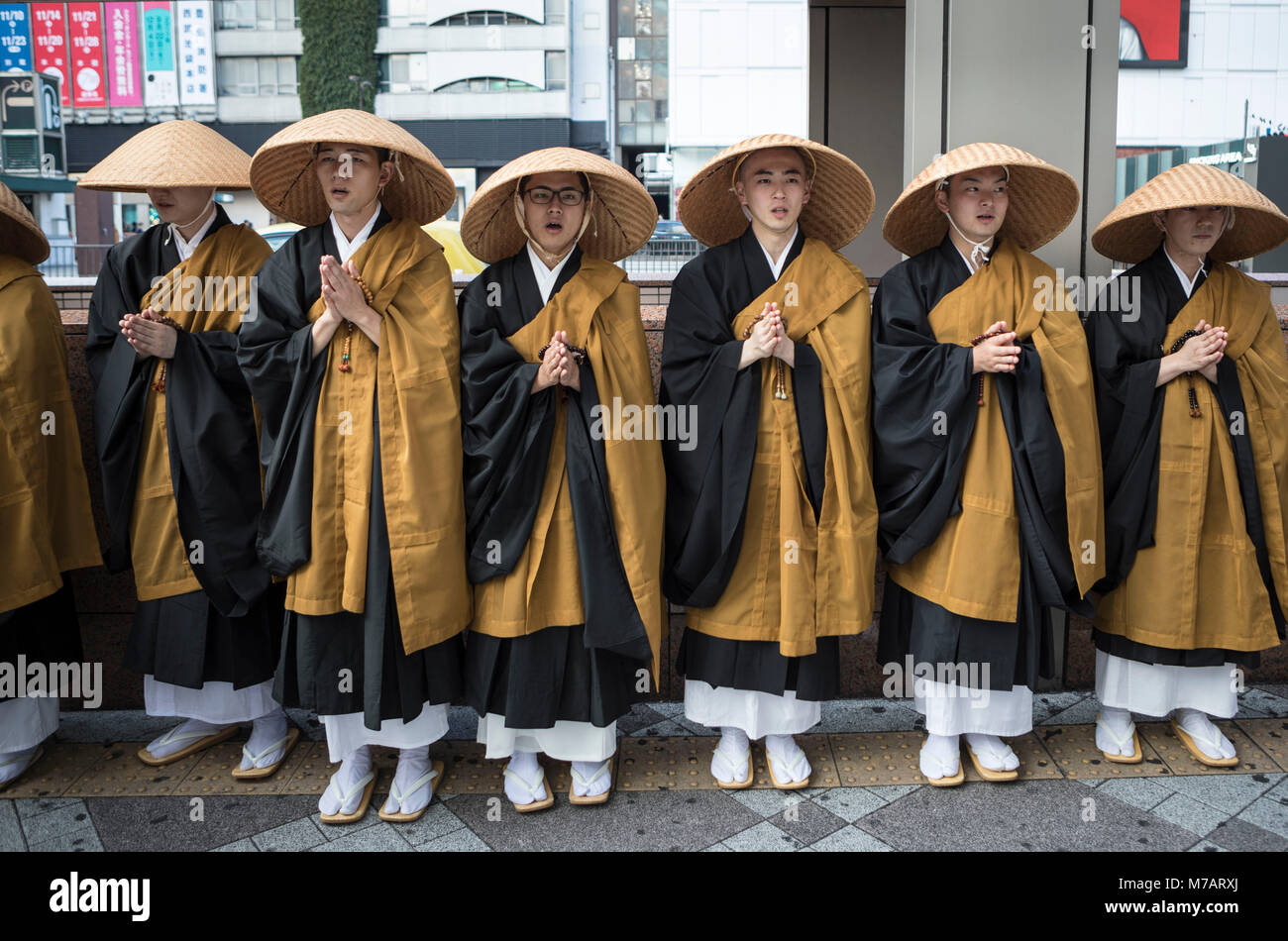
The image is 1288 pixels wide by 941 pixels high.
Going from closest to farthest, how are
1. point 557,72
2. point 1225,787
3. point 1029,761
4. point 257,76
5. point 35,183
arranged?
point 1225,787 < point 1029,761 < point 35,183 < point 557,72 < point 257,76

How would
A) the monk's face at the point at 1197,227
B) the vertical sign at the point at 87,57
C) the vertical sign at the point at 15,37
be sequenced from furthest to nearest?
the vertical sign at the point at 87,57 < the vertical sign at the point at 15,37 < the monk's face at the point at 1197,227

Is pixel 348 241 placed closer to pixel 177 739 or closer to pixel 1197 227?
pixel 177 739

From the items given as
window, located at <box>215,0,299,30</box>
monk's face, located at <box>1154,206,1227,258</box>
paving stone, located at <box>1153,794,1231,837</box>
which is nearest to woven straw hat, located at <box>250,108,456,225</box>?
monk's face, located at <box>1154,206,1227,258</box>

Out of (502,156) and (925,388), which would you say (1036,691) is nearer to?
(925,388)

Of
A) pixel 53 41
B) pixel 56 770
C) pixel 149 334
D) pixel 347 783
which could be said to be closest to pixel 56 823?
pixel 56 770

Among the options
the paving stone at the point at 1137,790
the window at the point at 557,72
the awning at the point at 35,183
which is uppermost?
the window at the point at 557,72

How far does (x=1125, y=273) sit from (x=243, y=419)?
11.4 ft

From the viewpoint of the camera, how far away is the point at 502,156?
14320 mm

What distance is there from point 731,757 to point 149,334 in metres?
2.65

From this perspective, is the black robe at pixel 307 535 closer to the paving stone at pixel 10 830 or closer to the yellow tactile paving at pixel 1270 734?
the paving stone at pixel 10 830

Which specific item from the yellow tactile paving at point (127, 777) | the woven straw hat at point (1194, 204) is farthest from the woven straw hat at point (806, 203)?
the yellow tactile paving at point (127, 777)

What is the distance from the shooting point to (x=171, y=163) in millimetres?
3506

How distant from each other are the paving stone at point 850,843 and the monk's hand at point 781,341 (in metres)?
1.64

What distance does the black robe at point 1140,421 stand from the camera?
140 inches
